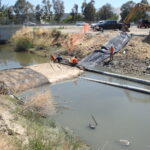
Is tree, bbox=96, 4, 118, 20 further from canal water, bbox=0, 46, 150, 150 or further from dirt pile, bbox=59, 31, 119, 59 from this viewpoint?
canal water, bbox=0, 46, 150, 150

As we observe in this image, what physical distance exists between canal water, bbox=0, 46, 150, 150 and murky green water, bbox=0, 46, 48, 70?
31.1ft

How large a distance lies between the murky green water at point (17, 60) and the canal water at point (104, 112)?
9464mm

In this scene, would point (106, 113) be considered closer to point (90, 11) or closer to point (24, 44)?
point (24, 44)

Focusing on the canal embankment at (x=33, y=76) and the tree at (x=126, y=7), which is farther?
the tree at (x=126, y=7)

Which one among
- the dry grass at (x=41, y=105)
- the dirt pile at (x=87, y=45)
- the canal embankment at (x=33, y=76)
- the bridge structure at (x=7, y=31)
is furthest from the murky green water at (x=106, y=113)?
the bridge structure at (x=7, y=31)

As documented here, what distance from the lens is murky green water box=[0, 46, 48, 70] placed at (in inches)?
990

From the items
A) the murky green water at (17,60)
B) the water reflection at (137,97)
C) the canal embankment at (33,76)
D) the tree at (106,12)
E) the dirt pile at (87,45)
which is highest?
the tree at (106,12)

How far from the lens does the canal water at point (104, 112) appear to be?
372 inches

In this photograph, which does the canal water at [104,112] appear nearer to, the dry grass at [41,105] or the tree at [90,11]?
the dry grass at [41,105]

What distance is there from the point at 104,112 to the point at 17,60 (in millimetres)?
17209

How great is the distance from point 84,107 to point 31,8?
6660cm

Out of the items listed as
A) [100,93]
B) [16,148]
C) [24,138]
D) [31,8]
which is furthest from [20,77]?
[31,8]

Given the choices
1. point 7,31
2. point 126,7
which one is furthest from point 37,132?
point 126,7

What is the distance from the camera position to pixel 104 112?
38.1 ft
